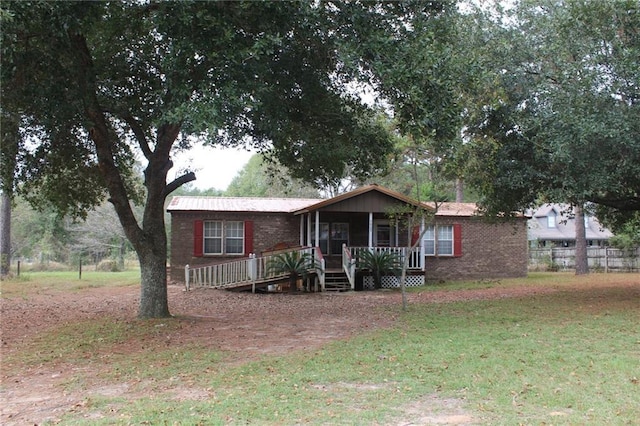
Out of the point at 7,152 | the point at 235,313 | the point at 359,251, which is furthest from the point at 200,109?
the point at 359,251

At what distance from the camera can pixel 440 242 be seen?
72.2ft

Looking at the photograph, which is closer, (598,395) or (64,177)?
(598,395)

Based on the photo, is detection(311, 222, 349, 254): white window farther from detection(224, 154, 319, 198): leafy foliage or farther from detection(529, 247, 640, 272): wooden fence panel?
detection(224, 154, 319, 198): leafy foliage

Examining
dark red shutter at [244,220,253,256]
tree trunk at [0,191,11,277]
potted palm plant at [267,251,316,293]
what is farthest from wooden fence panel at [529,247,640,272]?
tree trunk at [0,191,11,277]

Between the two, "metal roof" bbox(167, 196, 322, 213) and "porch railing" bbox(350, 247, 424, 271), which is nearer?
"porch railing" bbox(350, 247, 424, 271)

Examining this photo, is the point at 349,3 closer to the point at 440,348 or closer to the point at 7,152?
the point at 440,348

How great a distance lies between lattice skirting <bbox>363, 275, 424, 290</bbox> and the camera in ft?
62.3

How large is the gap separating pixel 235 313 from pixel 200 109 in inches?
265

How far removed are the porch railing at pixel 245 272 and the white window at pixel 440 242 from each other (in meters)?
5.94

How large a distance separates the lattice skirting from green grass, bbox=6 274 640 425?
8.33 metres

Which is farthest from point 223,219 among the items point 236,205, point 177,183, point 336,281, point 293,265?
point 177,183

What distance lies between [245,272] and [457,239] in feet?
30.3

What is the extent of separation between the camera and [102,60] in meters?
10.4

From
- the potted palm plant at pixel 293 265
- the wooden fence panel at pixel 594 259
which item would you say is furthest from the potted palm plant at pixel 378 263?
the wooden fence panel at pixel 594 259
